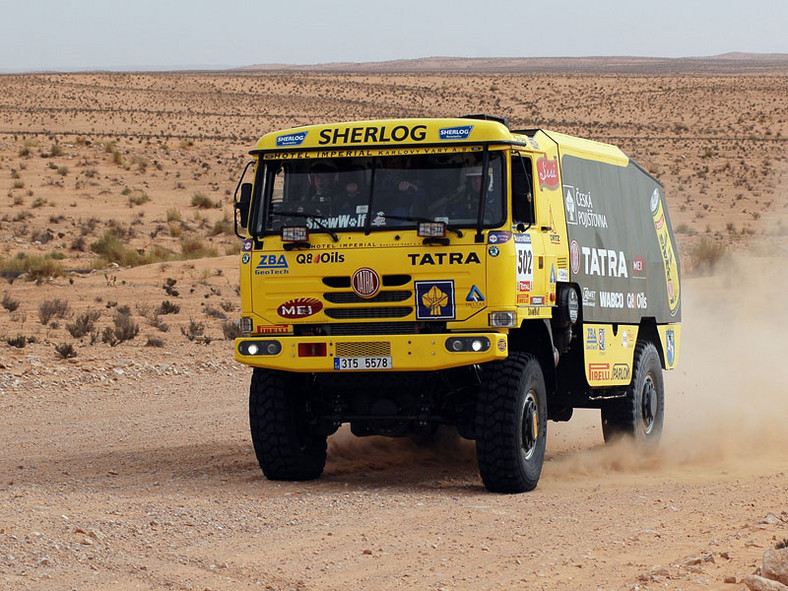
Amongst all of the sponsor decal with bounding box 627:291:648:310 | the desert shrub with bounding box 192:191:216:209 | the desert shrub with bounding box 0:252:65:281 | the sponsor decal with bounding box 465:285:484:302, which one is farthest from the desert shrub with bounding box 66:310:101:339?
the desert shrub with bounding box 192:191:216:209

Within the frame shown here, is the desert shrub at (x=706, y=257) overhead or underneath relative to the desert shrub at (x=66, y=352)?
overhead

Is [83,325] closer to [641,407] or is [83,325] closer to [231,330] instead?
[231,330]

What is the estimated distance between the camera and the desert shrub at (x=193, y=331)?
23.7 m

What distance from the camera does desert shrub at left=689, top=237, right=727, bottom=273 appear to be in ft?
110

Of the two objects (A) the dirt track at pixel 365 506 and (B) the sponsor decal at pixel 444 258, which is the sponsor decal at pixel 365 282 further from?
(A) the dirt track at pixel 365 506

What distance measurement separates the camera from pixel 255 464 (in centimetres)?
Answer: 1247

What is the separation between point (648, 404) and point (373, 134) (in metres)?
5.14

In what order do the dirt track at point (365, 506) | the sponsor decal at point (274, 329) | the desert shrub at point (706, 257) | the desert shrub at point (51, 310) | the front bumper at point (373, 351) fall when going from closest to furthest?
the dirt track at point (365, 506)
the front bumper at point (373, 351)
the sponsor decal at point (274, 329)
the desert shrub at point (51, 310)
the desert shrub at point (706, 257)

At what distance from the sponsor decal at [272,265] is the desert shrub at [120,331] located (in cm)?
1199

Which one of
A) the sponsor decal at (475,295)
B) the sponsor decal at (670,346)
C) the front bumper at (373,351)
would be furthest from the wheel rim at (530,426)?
the sponsor decal at (670,346)

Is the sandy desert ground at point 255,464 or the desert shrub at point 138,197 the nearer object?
the sandy desert ground at point 255,464

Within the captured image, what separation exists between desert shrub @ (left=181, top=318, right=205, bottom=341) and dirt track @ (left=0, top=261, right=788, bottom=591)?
5.96 m

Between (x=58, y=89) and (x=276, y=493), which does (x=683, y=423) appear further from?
(x=58, y=89)

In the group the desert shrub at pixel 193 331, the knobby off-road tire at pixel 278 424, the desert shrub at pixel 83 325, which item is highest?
the knobby off-road tire at pixel 278 424
